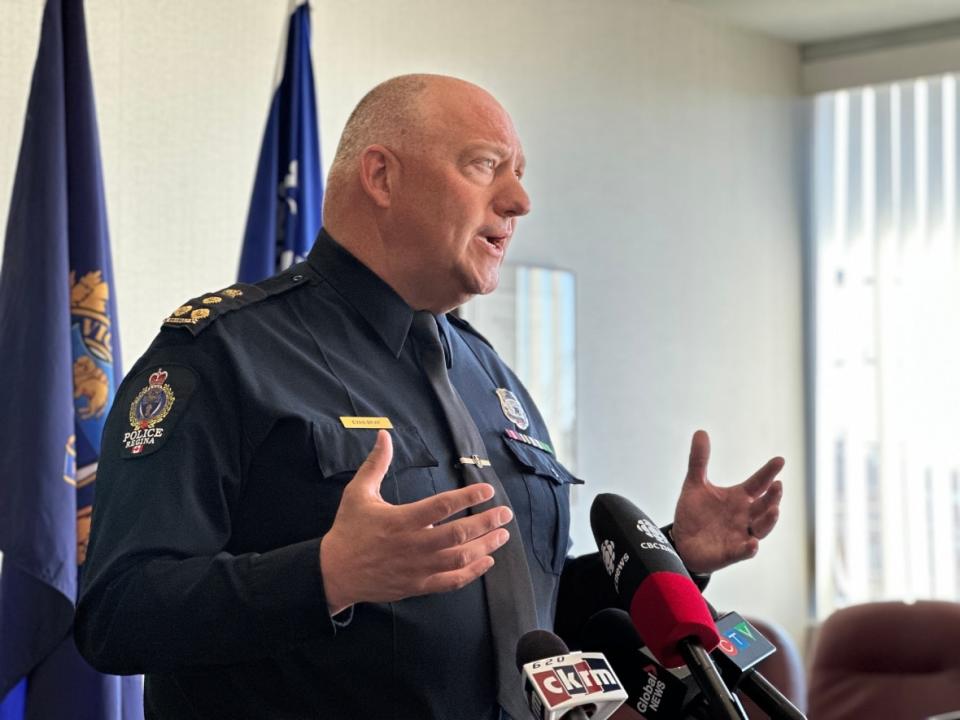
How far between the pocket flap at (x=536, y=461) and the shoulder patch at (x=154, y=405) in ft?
1.60

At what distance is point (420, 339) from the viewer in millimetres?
1809

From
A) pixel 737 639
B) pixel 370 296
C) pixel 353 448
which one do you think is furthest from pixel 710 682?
pixel 370 296

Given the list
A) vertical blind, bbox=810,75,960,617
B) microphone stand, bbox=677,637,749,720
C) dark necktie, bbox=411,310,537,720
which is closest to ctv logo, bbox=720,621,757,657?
microphone stand, bbox=677,637,749,720

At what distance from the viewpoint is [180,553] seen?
4.74 ft

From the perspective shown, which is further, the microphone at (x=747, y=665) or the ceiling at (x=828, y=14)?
the ceiling at (x=828, y=14)

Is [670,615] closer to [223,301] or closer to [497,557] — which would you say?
[497,557]

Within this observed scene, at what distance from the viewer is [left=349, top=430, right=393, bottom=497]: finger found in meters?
1.30

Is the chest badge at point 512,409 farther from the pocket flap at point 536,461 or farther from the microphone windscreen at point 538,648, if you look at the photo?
the microphone windscreen at point 538,648

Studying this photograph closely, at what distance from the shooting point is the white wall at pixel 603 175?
3.54 meters

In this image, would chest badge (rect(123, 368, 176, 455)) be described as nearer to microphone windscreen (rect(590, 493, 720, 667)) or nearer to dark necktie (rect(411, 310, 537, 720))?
dark necktie (rect(411, 310, 537, 720))

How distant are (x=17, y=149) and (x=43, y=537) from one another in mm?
1031

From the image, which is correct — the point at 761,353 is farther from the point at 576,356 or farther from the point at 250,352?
the point at 250,352

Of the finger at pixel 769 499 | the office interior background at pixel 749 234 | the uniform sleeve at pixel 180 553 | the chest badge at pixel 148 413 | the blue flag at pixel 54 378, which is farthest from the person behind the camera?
the office interior background at pixel 749 234

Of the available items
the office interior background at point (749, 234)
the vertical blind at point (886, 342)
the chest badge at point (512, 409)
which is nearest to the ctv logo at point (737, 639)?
the chest badge at point (512, 409)
